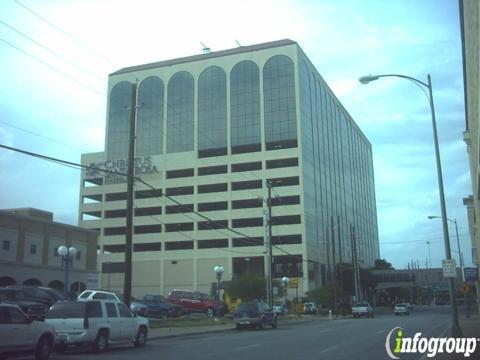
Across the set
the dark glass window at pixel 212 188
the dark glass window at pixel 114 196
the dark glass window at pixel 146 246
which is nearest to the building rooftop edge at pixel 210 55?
the dark glass window at pixel 114 196

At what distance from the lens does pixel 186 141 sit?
4117 inches

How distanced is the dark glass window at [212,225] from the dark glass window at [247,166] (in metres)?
9.84

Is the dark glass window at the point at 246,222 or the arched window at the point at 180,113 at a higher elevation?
the arched window at the point at 180,113

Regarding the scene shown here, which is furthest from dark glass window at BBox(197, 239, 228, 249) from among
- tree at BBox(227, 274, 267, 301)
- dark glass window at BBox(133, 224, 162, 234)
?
tree at BBox(227, 274, 267, 301)

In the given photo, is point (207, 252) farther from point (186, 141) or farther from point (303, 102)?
point (303, 102)

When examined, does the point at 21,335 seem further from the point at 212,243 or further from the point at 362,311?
the point at 212,243

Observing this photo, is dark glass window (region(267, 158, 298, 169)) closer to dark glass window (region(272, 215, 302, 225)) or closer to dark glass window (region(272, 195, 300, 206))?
dark glass window (region(272, 195, 300, 206))

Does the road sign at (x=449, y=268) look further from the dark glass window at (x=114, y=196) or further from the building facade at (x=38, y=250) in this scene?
the dark glass window at (x=114, y=196)

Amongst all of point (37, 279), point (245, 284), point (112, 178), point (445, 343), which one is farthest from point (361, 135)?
point (445, 343)

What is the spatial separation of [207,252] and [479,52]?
277 ft

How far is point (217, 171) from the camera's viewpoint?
332 feet

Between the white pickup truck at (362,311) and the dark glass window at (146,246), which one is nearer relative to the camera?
the white pickup truck at (362,311)

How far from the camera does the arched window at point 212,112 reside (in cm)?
10231

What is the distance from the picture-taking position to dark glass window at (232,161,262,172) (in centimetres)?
9838
